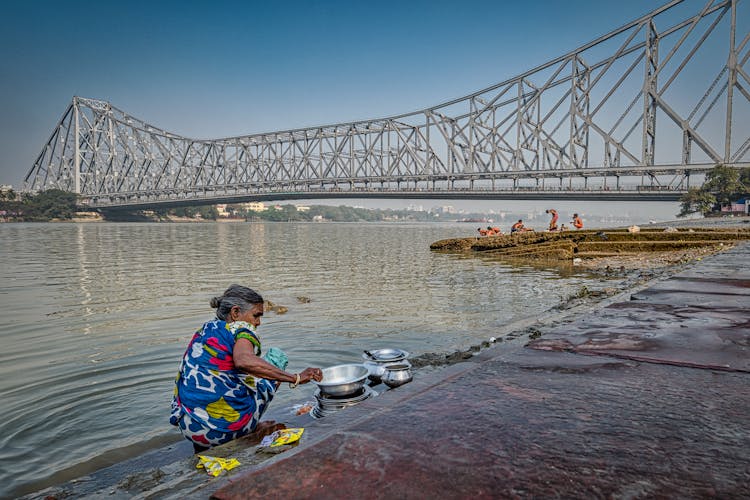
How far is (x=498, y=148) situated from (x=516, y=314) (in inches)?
2630

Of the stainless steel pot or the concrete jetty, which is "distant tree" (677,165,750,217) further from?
the concrete jetty

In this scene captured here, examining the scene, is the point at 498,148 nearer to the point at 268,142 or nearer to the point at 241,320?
the point at 268,142

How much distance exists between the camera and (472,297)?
9.08m

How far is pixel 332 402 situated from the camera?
10.0 feet

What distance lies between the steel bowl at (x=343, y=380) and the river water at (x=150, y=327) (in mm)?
624

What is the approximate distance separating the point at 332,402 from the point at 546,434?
→ 171 centimetres

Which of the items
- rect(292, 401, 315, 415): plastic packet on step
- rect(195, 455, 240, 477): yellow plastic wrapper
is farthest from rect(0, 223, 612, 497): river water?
rect(195, 455, 240, 477): yellow plastic wrapper

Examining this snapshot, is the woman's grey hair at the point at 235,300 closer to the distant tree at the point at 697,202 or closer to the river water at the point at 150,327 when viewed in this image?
the river water at the point at 150,327

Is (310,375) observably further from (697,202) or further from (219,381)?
(697,202)

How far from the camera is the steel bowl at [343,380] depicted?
310cm

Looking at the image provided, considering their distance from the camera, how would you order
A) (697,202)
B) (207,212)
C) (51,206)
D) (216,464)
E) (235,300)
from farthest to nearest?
(207,212), (51,206), (697,202), (235,300), (216,464)

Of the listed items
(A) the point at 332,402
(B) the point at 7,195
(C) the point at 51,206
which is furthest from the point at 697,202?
(B) the point at 7,195

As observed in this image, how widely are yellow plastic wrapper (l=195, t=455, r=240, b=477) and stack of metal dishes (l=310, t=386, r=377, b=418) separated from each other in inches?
33.3

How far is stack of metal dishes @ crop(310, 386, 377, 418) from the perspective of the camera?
3014 millimetres
